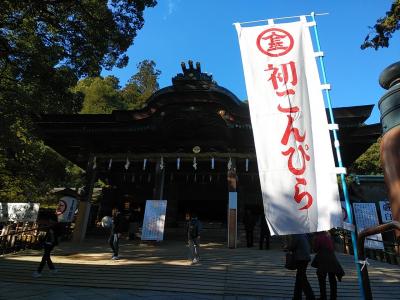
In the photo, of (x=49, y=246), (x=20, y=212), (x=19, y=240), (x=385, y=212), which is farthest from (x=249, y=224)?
(x=20, y=212)

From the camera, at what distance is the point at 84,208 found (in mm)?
13969

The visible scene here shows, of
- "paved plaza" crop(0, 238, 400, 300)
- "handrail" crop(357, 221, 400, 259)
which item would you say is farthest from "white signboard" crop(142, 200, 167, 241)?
"handrail" crop(357, 221, 400, 259)

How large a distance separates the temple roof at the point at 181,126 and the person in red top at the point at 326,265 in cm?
758

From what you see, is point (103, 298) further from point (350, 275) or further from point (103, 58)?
point (103, 58)

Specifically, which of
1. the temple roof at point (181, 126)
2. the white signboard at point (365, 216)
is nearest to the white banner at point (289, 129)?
the temple roof at point (181, 126)

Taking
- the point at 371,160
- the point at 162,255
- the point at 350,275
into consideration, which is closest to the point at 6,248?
the point at 162,255

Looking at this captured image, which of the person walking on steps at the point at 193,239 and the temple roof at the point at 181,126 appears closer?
the person walking on steps at the point at 193,239

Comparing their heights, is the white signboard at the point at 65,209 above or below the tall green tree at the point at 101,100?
below

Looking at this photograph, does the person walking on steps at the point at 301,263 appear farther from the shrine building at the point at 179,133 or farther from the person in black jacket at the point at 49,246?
the shrine building at the point at 179,133

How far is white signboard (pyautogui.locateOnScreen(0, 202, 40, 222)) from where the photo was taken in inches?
493

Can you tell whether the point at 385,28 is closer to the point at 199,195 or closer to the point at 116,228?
the point at 116,228

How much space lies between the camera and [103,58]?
1371 centimetres

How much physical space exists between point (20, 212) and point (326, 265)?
11.1 m

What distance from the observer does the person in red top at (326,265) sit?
5.91m
